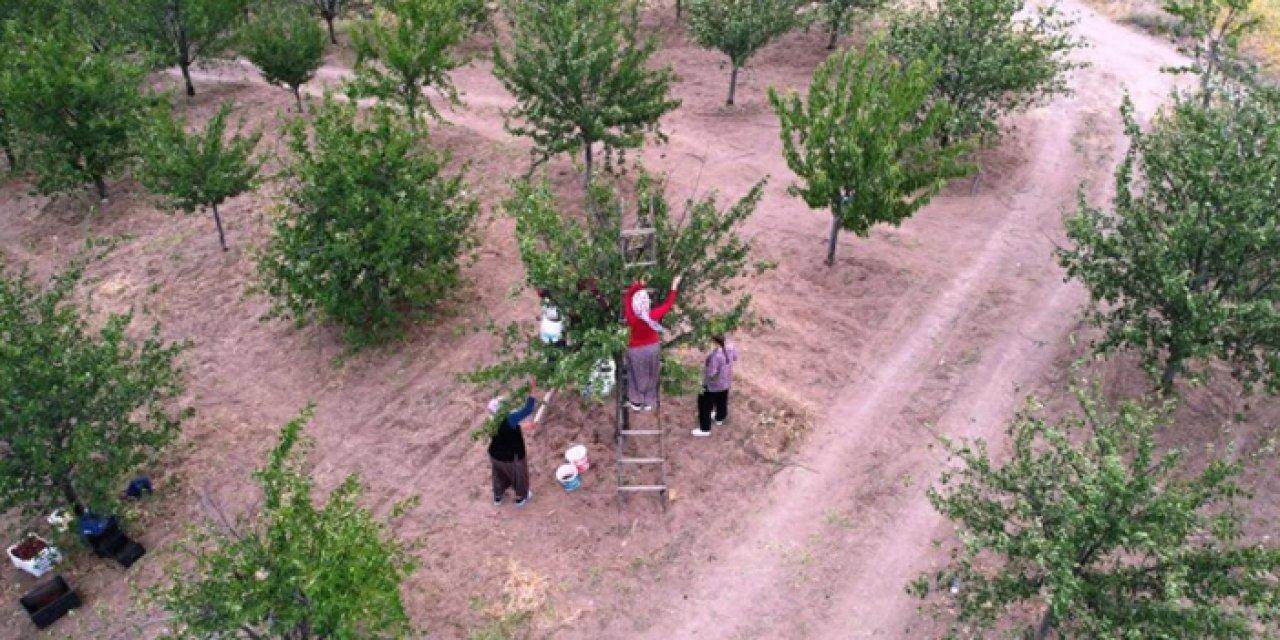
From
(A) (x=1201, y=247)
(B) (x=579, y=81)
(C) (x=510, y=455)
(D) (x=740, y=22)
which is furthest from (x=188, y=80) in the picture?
(A) (x=1201, y=247)

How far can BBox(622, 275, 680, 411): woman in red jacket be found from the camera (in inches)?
398

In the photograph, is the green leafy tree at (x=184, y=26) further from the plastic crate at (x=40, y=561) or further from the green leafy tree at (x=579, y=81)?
the plastic crate at (x=40, y=561)

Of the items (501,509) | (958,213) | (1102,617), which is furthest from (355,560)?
(958,213)

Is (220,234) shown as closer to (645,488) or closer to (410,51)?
(410,51)

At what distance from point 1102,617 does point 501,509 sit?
267 inches

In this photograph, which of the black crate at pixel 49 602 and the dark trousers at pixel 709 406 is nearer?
the black crate at pixel 49 602

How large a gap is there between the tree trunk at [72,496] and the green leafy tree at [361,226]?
371cm

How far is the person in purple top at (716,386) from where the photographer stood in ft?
37.2

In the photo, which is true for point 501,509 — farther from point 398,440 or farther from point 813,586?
point 813,586

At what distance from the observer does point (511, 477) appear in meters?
10.9

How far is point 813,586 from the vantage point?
1018cm

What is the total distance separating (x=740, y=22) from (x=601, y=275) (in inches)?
473

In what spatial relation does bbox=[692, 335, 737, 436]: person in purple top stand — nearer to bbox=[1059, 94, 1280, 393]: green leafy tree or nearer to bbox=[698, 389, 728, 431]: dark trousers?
bbox=[698, 389, 728, 431]: dark trousers

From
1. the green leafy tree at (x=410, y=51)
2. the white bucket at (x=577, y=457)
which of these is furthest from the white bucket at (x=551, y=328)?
the green leafy tree at (x=410, y=51)
